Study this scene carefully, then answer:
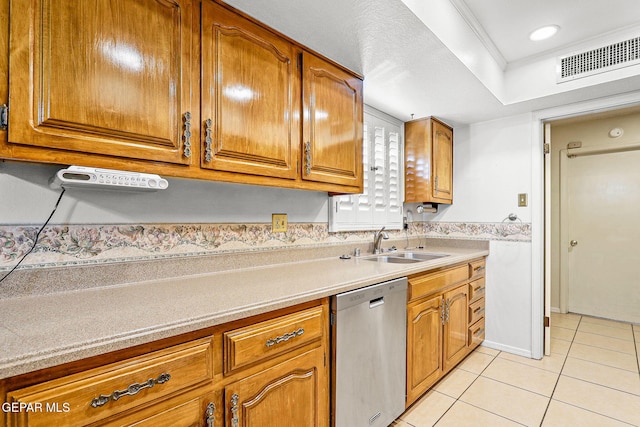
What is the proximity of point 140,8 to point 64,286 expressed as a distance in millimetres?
1038

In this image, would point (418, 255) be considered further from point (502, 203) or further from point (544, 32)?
point (544, 32)

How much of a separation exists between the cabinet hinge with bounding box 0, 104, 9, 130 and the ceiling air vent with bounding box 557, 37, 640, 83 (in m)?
3.01

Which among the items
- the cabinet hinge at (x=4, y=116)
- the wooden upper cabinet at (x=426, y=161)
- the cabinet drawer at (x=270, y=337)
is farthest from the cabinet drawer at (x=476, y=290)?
the cabinet hinge at (x=4, y=116)

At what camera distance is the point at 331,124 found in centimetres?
181

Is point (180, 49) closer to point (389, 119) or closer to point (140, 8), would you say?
point (140, 8)

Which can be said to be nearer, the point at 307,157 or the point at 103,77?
the point at 103,77

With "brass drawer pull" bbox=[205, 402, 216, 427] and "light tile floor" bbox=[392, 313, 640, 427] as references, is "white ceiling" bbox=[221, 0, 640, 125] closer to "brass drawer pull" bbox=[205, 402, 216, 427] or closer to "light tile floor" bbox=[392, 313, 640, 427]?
"brass drawer pull" bbox=[205, 402, 216, 427]

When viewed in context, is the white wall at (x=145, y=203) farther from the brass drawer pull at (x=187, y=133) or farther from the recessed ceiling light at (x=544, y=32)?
the recessed ceiling light at (x=544, y=32)

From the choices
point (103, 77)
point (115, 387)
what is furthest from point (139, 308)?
point (103, 77)

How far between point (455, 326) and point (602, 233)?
101 inches

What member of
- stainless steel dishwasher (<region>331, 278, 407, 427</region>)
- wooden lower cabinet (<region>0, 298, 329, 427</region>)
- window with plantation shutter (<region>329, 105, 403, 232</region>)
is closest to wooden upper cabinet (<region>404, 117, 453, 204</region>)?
window with plantation shutter (<region>329, 105, 403, 232</region>)

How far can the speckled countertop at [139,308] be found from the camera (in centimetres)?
72

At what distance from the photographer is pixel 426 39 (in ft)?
5.24

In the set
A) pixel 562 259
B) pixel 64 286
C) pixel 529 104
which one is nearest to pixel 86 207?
pixel 64 286
